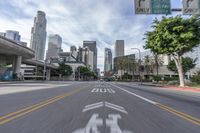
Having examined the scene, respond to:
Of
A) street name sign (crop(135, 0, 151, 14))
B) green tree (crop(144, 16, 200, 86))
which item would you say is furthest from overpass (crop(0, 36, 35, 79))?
street name sign (crop(135, 0, 151, 14))

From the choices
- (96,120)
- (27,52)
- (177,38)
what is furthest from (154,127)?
(27,52)

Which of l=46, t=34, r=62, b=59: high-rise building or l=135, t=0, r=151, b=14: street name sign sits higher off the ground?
l=46, t=34, r=62, b=59: high-rise building

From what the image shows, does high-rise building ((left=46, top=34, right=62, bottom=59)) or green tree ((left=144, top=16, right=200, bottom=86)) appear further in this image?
high-rise building ((left=46, top=34, right=62, bottom=59))

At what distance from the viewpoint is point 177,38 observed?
31844 mm

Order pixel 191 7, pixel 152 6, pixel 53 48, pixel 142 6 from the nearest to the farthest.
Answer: pixel 142 6 → pixel 152 6 → pixel 191 7 → pixel 53 48

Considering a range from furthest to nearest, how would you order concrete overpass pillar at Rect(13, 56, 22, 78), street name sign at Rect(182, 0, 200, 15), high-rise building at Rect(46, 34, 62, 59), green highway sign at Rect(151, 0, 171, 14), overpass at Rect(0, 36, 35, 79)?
1. high-rise building at Rect(46, 34, 62, 59)
2. concrete overpass pillar at Rect(13, 56, 22, 78)
3. overpass at Rect(0, 36, 35, 79)
4. green highway sign at Rect(151, 0, 171, 14)
5. street name sign at Rect(182, 0, 200, 15)

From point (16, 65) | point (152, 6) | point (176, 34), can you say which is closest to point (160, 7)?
point (152, 6)

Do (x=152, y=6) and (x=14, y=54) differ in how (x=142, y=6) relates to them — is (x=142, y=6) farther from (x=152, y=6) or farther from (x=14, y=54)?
(x=14, y=54)

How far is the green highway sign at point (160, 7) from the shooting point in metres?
16.5

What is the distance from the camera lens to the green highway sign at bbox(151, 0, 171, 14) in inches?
649

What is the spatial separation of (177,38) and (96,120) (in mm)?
29724

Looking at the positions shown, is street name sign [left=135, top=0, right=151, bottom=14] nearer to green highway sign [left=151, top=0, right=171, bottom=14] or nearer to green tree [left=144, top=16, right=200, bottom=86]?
green highway sign [left=151, top=0, right=171, bottom=14]

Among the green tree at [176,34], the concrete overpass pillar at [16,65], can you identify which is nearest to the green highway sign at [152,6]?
the green tree at [176,34]

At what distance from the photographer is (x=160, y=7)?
54.9 ft
